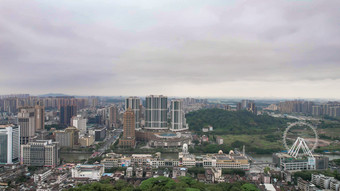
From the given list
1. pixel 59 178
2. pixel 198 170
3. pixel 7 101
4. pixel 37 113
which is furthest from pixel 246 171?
pixel 7 101

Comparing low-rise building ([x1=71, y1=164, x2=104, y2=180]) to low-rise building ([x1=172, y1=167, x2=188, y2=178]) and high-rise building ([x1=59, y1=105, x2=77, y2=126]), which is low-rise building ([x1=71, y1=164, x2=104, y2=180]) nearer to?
low-rise building ([x1=172, y1=167, x2=188, y2=178])

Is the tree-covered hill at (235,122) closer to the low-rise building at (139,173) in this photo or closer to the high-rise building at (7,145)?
the low-rise building at (139,173)

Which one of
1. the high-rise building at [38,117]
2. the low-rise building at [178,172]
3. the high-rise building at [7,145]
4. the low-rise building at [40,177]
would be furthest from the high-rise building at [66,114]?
the low-rise building at [178,172]

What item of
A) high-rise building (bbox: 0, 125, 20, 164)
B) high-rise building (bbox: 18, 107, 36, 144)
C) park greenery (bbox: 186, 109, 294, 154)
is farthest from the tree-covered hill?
high-rise building (bbox: 0, 125, 20, 164)

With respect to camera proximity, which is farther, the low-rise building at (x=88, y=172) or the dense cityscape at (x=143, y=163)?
the low-rise building at (x=88, y=172)

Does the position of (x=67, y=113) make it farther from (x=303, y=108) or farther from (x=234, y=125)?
(x=303, y=108)

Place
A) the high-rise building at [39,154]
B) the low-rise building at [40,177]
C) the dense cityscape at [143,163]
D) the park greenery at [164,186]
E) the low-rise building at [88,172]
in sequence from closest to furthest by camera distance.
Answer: the park greenery at [164,186] → the dense cityscape at [143,163] → the low-rise building at [40,177] → the low-rise building at [88,172] → the high-rise building at [39,154]
